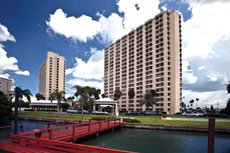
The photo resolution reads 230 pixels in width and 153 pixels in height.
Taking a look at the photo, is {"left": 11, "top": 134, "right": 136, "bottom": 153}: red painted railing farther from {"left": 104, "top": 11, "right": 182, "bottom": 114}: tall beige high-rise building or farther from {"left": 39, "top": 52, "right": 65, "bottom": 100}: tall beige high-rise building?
{"left": 39, "top": 52, "right": 65, "bottom": 100}: tall beige high-rise building

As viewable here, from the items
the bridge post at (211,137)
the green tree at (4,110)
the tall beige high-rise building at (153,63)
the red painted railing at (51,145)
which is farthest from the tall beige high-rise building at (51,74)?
the bridge post at (211,137)

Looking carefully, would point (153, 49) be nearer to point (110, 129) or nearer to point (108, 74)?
point (108, 74)

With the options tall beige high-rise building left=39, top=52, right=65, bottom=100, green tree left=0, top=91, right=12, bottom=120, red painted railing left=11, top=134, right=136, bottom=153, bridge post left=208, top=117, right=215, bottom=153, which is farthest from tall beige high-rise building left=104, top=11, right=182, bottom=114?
bridge post left=208, top=117, right=215, bottom=153

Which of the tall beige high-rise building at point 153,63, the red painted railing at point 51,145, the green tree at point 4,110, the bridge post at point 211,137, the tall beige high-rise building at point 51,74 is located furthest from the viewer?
the tall beige high-rise building at point 51,74

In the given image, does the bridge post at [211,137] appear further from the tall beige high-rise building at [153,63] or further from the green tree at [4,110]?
the tall beige high-rise building at [153,63]

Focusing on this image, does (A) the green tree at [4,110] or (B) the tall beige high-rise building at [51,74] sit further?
(B) the tall beige high-rise building at [51,74]

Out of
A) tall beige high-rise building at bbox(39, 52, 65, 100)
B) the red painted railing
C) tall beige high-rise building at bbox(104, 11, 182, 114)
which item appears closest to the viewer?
the red painted railing

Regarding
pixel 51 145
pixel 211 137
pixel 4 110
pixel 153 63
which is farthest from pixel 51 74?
pixel 211 137

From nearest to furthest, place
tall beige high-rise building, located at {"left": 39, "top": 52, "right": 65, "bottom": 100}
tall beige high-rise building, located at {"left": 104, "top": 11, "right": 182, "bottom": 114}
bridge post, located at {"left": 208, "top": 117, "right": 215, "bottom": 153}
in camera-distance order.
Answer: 1. bridge post, located at {"left": 208, "top": 117, "right": 215, "bottom": 153}
2. tall beige high-rise building, located at {"left": 104, "top": 11, "right": 182, "bottom": 114}
3. tall beige high-rise building, located at {"left": 39, "top": 52, "right": 65, "bottom": 100}

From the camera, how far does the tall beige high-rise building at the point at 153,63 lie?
103 meters

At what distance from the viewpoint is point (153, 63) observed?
11312cm

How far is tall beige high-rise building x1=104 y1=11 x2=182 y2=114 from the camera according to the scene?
10288 centimetres

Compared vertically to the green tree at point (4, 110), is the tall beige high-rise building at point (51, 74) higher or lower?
higher

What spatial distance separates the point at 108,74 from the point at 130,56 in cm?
2792
